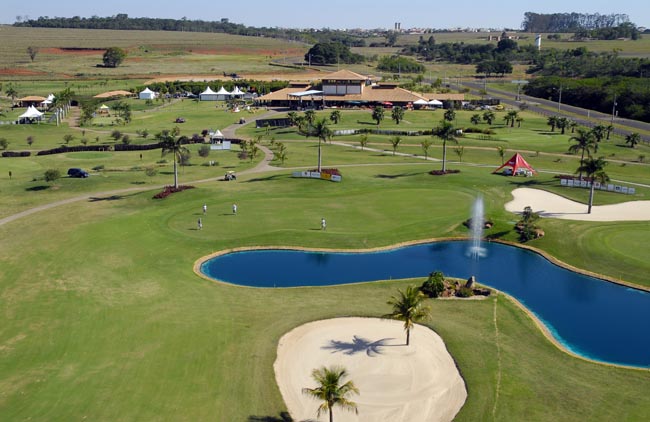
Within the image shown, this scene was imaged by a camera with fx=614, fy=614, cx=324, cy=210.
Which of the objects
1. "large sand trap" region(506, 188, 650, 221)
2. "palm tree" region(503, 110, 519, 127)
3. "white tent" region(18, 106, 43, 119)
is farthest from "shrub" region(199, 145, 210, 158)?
"palm tree" region(503, 110, 519, 127)

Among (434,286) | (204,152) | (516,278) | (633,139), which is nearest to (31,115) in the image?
(204,152)

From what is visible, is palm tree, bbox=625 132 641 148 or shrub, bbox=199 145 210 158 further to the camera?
palm tree, bbox=625 132 641 148

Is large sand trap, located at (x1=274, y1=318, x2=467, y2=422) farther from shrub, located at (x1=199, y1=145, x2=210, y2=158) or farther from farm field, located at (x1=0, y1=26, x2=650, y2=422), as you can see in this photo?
shrub, located at (x1=199, y1=145, x2=210, y2=158)

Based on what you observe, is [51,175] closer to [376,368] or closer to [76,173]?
[76,173]

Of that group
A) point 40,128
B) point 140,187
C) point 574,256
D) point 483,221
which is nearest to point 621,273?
point 574,256

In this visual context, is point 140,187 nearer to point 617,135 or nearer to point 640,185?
point 640,185

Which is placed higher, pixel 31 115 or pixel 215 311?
pixel 31 115
